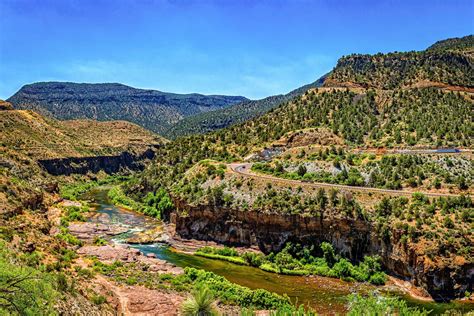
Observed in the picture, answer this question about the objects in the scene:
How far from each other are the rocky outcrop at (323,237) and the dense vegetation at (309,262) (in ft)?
4.48

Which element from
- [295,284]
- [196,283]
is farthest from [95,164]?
[295,284]

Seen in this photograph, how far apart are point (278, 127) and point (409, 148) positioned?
33.6m

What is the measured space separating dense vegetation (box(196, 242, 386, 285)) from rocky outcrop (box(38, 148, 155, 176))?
83086 millimetres

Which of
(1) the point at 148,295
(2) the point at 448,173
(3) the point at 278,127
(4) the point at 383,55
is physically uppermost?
(4) the point at 383,55

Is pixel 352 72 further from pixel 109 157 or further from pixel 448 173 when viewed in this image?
pixel 109 157

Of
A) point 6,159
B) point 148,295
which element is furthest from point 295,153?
point 6,159

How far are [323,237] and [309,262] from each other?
13.3ft

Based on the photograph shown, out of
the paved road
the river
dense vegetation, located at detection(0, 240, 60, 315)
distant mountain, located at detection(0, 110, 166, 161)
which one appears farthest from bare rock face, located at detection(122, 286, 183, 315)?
distant mountain, located at detection(0, 110, 166, 161)

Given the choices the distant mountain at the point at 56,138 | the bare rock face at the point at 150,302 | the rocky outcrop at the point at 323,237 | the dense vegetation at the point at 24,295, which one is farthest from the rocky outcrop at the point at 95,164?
the dense vegetation at the point at 24,295

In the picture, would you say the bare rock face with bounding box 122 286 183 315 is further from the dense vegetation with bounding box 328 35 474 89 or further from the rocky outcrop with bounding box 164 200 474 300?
the dense vegetation with bounding box 328 35 474 89

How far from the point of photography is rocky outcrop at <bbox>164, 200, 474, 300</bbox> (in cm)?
4466

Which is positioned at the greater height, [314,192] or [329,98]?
[329,98]

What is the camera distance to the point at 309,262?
55.4 m

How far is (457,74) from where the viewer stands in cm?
10381
